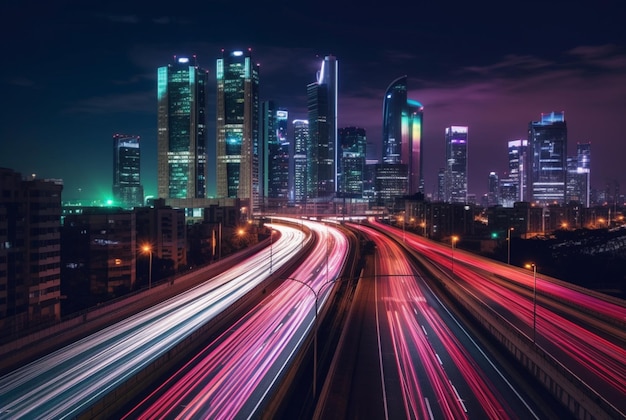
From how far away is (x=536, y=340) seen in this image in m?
→ 21.0

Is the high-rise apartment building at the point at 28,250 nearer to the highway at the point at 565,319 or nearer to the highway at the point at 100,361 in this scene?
the highway at the point at 100,361

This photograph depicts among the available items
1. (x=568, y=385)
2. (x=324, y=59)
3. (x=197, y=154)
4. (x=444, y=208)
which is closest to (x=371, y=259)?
(x=568, y=385)

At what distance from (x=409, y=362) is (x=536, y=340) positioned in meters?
5.54

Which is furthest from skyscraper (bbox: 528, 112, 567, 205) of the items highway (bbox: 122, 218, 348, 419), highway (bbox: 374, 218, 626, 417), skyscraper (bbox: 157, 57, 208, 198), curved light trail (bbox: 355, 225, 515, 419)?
highway (bbox: 122, 218, 348, 419)

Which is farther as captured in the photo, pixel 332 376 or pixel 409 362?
pixel 409 362

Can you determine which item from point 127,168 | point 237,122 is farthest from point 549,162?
point 127,168

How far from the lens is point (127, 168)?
543 feet

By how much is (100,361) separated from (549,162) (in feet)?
668

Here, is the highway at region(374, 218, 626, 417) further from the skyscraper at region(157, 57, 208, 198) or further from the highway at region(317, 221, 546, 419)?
the skyscraper at region(157, 57, 208, 198)

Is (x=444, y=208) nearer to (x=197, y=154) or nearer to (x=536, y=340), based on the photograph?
(x=197, y=154)

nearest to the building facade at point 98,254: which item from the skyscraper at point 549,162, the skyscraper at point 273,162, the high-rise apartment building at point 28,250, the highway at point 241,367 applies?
the high-rise apartment building at point 28,250

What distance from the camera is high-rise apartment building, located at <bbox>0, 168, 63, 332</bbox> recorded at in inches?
1164

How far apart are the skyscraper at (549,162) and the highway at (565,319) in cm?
16520

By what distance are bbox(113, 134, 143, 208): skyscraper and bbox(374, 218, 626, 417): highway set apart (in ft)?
450
